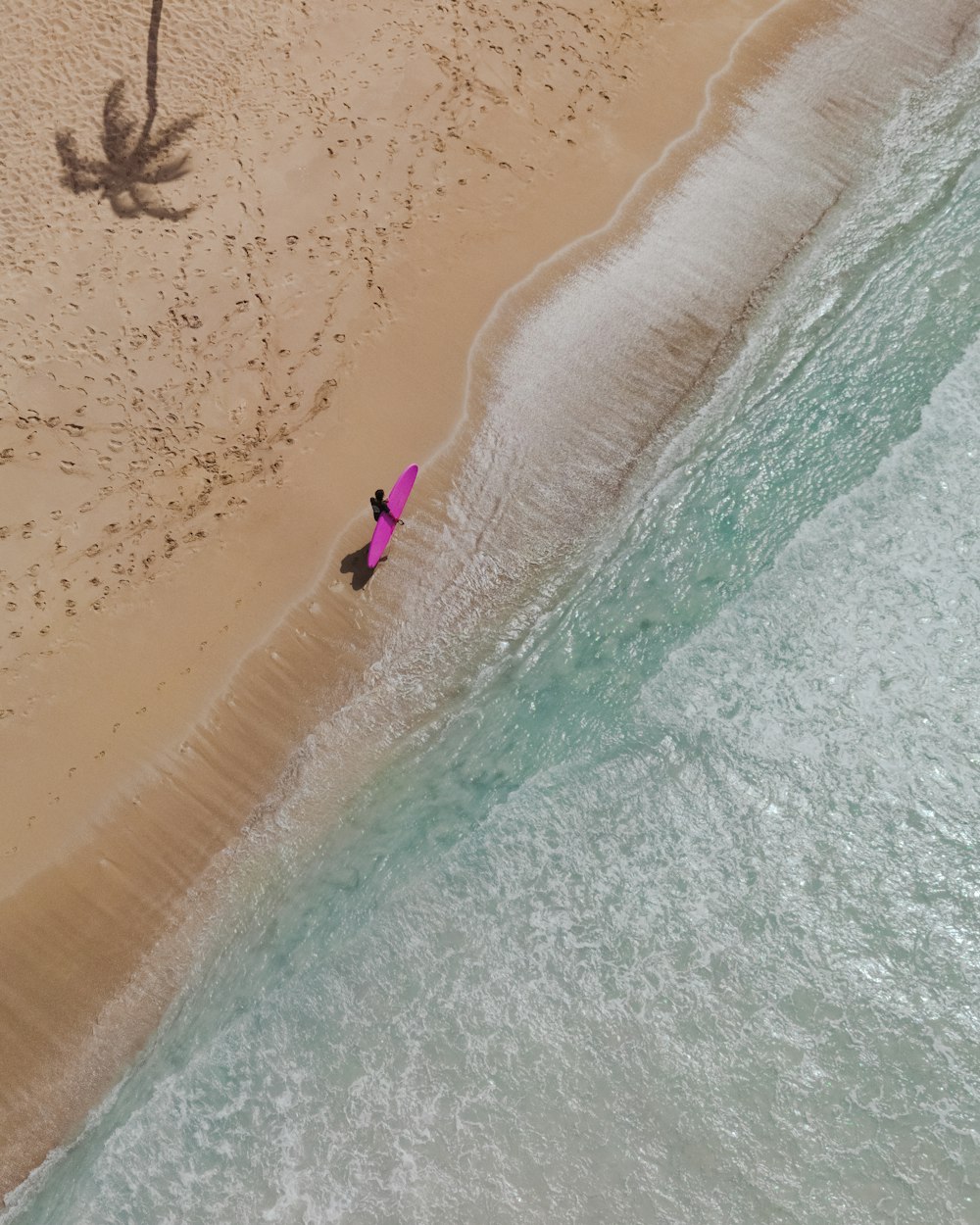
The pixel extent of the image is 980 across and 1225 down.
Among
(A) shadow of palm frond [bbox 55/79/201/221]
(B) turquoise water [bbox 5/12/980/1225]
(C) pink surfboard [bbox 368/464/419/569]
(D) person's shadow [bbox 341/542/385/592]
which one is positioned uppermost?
(A) shadow of palm frond [bbox 55/79/201/221]

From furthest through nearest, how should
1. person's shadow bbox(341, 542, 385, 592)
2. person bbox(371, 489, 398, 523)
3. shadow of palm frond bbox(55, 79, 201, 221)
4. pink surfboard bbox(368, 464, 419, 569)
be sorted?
shadow of palm frond bbox(55, 79, 201, 221) → person's shadow bbox(341, 542, 385, 592) → pink surfboard bbox(368, 464, 419, 569) → person bbox(371, 489, 398, 523)

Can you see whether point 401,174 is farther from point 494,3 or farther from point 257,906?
point 257,906

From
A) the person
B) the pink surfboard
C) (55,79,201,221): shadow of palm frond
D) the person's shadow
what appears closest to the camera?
the person

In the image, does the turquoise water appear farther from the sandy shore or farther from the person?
the person

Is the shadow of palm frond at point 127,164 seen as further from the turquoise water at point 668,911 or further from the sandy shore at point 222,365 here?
the turquoise water at point 668,911

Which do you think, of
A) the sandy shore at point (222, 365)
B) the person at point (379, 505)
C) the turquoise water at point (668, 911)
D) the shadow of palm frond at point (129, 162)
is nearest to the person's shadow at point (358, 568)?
the sandy shore at point (222, 365)

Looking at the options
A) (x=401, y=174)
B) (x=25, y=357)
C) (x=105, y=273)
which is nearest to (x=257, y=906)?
(x=25, y=357)

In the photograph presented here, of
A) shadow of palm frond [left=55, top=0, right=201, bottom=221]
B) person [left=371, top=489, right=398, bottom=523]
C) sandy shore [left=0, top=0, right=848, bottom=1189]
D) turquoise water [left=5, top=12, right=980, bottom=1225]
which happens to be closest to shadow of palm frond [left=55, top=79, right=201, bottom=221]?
shadow of palm frond [left=55, top=0, right=201, bottom=221]
